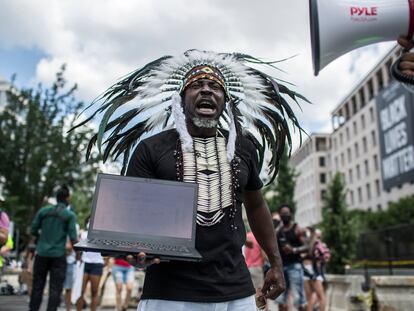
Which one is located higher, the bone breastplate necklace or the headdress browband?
the headdress browband

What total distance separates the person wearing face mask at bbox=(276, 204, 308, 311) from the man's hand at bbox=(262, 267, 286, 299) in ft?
16.2

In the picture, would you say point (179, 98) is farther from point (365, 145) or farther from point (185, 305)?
point (365, 145)

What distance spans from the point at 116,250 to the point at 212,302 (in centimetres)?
55

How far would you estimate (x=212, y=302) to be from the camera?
2307 mm

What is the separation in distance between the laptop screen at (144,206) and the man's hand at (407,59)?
3.40ft

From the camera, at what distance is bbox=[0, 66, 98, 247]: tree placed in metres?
24.6

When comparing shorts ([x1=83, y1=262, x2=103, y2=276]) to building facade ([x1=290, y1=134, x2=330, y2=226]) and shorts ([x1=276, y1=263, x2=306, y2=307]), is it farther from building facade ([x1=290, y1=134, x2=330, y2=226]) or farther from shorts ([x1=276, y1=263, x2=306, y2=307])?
building facade ([x1=290, y1=134, x2=330, y2=226])

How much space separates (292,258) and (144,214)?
5.90 metres

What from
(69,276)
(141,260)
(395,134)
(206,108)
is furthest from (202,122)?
(395,134)

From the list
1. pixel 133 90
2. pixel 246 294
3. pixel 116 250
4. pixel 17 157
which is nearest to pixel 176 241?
pixel 116 250

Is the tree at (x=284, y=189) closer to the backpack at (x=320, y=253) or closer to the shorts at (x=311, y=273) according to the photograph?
the backpack at (x=320, y=253)

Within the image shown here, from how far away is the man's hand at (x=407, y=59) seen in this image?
1.96m

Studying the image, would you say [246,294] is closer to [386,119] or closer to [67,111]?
[67,111]

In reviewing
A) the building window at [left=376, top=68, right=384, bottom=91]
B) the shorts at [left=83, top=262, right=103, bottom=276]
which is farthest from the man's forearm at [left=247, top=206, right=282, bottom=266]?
the building window at [left=376, top=68, right=384, bottom=91]
